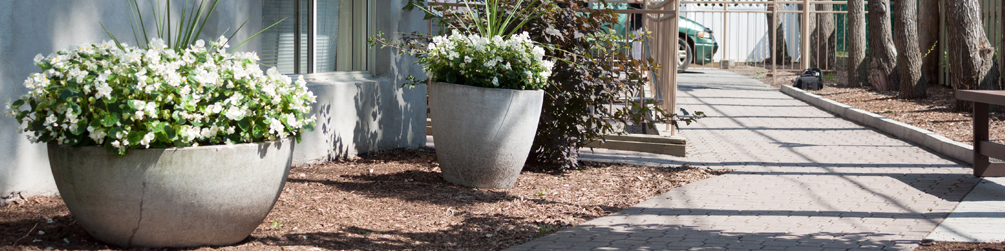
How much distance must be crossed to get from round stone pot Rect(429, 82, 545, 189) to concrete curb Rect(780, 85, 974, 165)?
15.0 feet

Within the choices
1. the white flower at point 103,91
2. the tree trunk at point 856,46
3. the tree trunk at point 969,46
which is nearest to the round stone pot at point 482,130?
the white flower at point 103,91

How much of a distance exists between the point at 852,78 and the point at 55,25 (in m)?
14.8

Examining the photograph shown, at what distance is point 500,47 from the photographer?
5.62 metres

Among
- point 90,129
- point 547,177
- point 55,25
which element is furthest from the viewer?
point 547,177

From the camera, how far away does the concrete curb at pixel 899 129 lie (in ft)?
25.6

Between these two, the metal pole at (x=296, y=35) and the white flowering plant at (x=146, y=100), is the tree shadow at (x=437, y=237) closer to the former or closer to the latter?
the white flowering plant at (x=146, y=100)

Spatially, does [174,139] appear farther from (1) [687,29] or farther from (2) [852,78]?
(1) [687,29]

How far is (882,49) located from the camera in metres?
14.4

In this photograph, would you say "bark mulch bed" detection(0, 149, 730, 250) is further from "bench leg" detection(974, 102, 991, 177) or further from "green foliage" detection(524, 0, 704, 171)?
"bench leg" detection(974, 102, 991, 177)

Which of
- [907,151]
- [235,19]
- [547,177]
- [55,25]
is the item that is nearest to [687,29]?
[907,151]

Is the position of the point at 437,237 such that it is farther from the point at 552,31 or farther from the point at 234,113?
the point at 552,31

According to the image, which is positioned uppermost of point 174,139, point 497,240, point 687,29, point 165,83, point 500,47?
point 687,29

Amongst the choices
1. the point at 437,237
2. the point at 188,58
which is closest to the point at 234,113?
the point at 188,58

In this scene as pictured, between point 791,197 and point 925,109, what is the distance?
6.79 m
